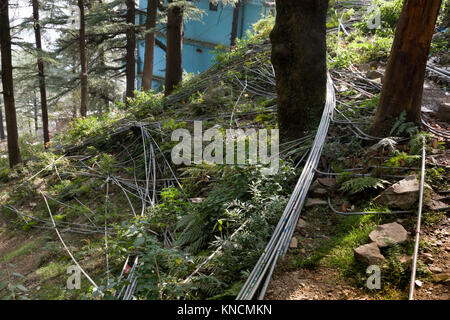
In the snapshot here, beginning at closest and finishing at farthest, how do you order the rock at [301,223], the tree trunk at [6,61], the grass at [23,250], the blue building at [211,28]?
the rock at [301,223] < the grass at [23,250] < the tree trunk at [6,61] < the blue building at [211,28]

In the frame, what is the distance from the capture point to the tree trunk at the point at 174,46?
1024 centimetres

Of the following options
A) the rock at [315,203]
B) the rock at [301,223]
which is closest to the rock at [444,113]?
the rock at [315,203]

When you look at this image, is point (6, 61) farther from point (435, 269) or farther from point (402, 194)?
point (435, 269)

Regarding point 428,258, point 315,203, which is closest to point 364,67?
point 315,203

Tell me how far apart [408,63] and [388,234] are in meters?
2.18

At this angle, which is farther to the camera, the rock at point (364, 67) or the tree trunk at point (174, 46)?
the tree trunk at point (174, 46)

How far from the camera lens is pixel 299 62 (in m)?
4.73

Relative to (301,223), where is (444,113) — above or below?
above

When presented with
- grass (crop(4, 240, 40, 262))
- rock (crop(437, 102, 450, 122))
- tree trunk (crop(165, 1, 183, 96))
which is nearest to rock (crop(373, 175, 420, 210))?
rock (crop(437, 102, 450, 122))

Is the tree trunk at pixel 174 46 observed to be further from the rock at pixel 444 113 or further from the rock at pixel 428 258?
the rock at pixel 428 258

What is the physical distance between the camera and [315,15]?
4680 millimetres

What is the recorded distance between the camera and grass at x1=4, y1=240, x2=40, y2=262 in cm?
501

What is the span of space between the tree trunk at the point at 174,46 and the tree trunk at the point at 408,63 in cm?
756

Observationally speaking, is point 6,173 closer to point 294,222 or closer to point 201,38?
point 294,222
